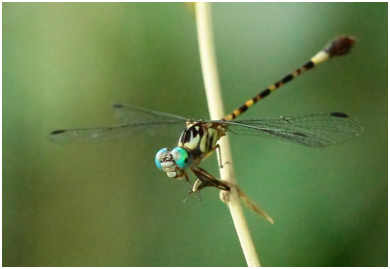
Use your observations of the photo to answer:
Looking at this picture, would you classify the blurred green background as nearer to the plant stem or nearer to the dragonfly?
the dragonfly

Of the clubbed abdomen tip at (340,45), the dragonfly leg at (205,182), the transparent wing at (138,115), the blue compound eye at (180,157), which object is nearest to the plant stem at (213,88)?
the dragonfly leg at (205,182)

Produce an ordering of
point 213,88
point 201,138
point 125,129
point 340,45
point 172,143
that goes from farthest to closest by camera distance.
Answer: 1. point 172,143
2. point 125,129
3. point 340,45
4. point 201,138
5. point 213,88

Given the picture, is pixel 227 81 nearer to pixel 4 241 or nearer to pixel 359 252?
pixel 359 252

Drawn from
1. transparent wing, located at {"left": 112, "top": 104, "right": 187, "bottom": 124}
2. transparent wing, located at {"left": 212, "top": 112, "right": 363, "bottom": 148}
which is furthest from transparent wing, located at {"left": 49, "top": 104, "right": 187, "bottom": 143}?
transparent wing, located at {"left": 212, "top": 112, "right": 363, "bottom": 148}

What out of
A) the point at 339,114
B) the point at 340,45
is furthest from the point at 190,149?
the point at 340,45

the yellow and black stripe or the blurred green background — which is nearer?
the yellow and black stripe

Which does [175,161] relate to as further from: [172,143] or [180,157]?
[172,143]

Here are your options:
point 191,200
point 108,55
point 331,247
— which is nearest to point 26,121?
point 108,55
